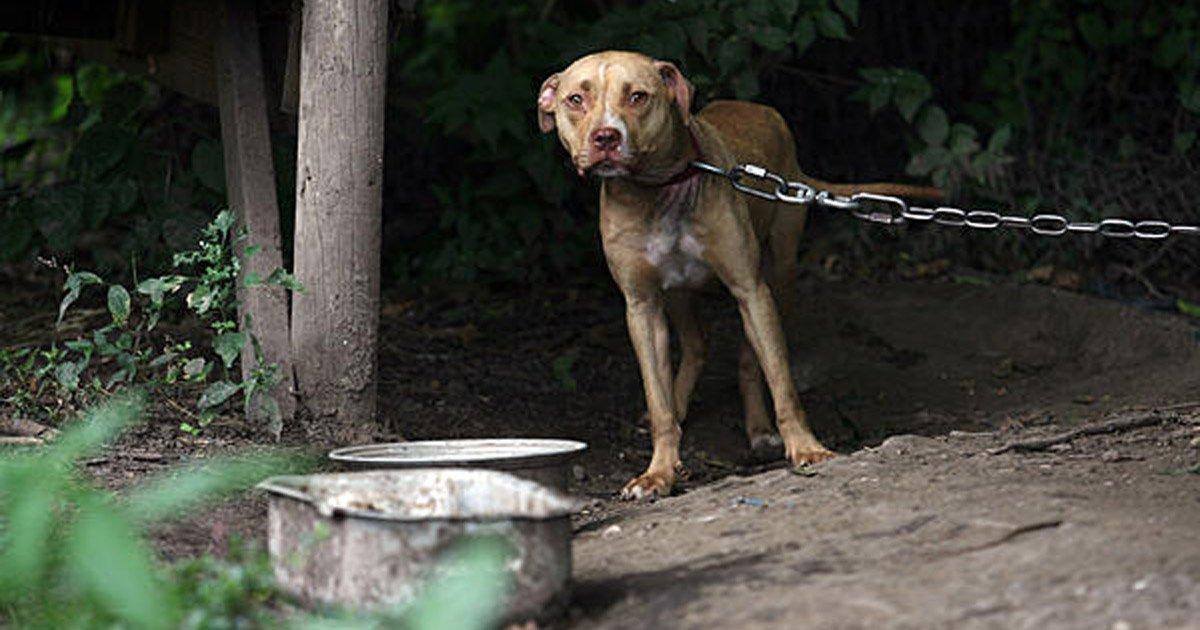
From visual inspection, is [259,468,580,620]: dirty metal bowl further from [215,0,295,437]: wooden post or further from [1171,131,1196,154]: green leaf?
[1171,131,1196,154]: green leaf

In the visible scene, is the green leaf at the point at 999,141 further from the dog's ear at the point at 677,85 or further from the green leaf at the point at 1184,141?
the dog's ear at the point at 677,85

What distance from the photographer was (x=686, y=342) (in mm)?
6414

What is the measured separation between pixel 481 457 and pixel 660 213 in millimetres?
1401

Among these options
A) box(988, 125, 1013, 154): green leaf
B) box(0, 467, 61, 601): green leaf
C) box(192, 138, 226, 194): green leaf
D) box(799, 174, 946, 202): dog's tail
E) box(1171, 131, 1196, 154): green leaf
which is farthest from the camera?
box(1171, 131, 1196, 154): green leaf

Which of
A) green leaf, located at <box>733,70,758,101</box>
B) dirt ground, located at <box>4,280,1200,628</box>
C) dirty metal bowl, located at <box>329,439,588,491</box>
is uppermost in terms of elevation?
green leaf, located at <box>733,70,758,101</box>

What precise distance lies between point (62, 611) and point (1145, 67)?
24.1ft

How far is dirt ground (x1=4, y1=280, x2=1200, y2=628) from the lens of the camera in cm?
325

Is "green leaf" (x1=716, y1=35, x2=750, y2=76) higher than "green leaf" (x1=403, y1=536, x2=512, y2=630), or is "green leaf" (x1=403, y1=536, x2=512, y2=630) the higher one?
"green leaf" (x1=716, y1=35, x2=750, y2=76)

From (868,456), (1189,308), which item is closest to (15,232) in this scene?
(868,456)

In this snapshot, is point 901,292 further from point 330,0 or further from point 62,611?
point 62,611

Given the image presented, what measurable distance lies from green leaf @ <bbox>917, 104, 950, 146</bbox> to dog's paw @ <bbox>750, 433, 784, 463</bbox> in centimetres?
200

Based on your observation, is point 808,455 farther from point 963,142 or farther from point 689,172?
point 963,142

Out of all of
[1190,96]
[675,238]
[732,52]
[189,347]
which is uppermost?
[732,52]

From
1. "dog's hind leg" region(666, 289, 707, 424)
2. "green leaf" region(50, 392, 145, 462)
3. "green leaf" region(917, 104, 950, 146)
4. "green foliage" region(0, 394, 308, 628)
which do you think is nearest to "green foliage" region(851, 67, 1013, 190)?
"green leaf" region(917, 104, 950, 146)
